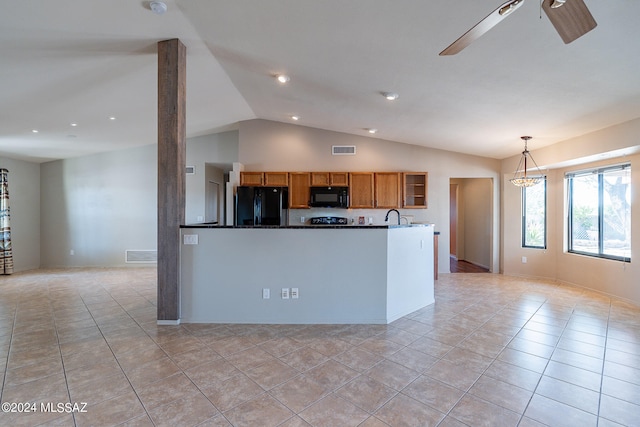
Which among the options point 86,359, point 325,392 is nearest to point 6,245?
point 86,359

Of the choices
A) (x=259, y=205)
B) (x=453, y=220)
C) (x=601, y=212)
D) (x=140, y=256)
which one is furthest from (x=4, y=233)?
(x=601, y=212)

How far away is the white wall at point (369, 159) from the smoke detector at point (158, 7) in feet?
11.8

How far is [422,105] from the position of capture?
165 inches

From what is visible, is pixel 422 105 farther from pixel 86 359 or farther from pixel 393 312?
pixel 86 359

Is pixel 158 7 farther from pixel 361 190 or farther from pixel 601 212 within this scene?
pixel 601 212

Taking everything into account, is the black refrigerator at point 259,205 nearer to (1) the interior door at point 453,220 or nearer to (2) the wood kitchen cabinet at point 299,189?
(2) the wood kitchen cabinet at point 299,189

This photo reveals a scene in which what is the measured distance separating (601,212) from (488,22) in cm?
501

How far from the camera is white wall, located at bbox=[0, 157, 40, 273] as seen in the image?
668cm

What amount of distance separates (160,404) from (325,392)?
1096 millimetres

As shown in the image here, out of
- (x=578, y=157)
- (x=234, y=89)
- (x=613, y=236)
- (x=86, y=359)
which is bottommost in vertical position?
(x=86, y=359)

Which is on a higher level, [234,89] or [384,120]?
[234,89]

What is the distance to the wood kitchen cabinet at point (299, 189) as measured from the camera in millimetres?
6004

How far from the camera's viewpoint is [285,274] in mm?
3389

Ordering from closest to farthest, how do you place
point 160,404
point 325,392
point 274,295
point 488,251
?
point 160,404
point 325,392
point 274,295
point 488,251
